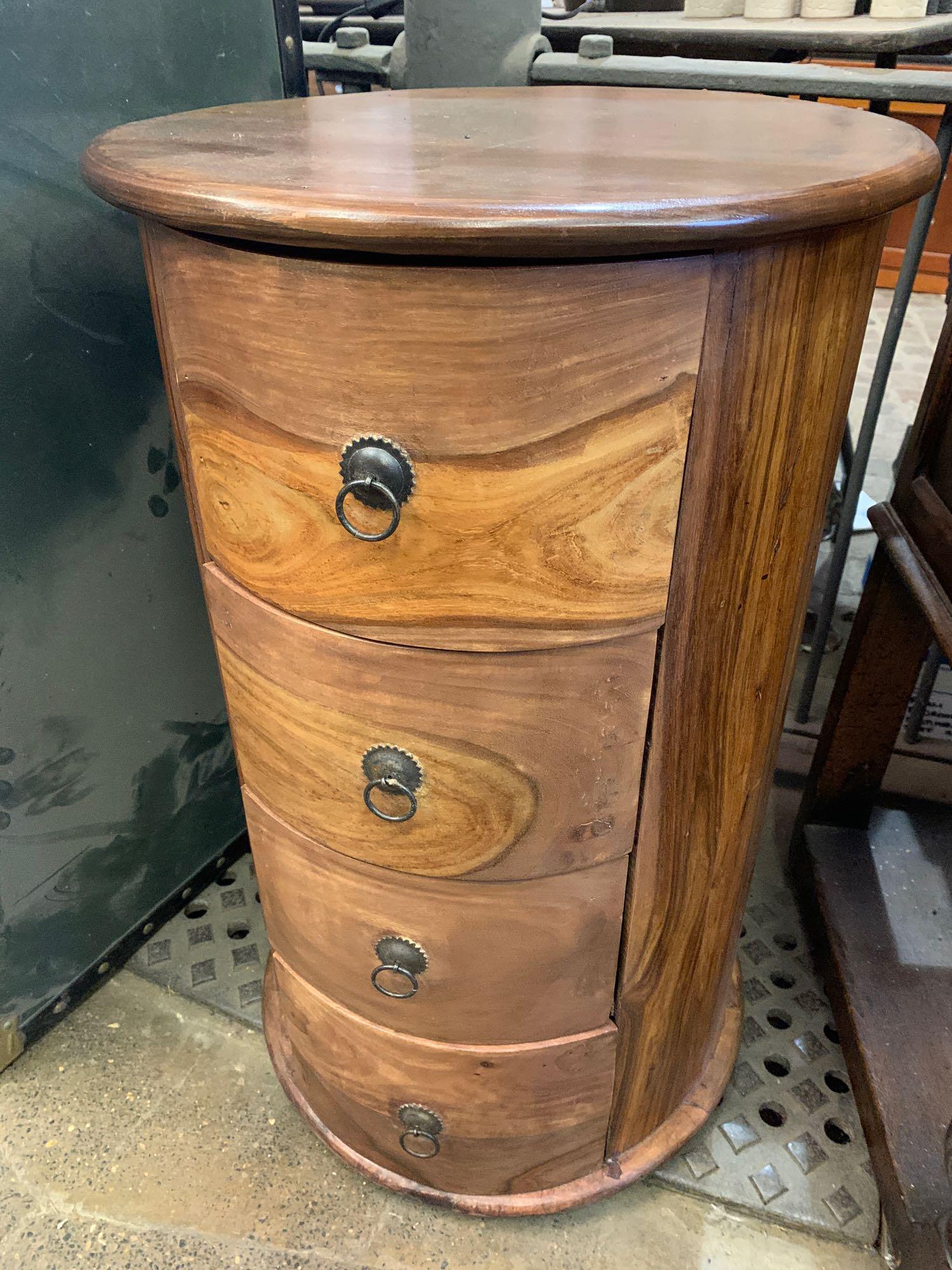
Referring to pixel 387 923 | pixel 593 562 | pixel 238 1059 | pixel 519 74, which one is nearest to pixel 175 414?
pixel 593 562

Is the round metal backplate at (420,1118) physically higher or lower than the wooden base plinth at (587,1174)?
higher

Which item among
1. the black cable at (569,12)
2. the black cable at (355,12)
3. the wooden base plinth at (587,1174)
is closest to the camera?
the wooden base plinth at (587,1174)

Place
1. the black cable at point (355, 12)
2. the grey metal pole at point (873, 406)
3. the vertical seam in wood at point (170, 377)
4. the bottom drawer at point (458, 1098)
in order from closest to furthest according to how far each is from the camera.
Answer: the vertical seam in wood at point (170, 377)
the bottom drawer at point (458, 1098)
the grey metal pole at point (873, 406)
the black cable at point (355, 12)

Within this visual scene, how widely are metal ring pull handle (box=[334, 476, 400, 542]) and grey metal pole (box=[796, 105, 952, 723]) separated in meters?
0.68

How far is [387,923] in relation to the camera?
0.86 m

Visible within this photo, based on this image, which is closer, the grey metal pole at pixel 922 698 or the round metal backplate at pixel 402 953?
the round metal backplate at pixel 402 953

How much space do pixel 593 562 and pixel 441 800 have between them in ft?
0.81

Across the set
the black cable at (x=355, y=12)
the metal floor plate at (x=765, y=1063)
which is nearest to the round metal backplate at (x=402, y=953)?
the metal floor plate at (x=765, y=1063)

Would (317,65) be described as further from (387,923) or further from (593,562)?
(387,923)

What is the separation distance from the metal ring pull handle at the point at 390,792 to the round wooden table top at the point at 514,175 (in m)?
0.41

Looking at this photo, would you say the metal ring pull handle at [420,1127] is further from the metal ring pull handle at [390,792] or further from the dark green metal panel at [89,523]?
the dark green metal panel at [89,523]

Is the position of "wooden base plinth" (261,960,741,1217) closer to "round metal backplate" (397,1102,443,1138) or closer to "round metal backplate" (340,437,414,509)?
"round metal backplate" (397,1102,443,1138)

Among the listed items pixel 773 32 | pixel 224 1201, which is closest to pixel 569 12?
pixel 773 32

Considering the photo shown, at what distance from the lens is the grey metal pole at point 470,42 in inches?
43.2
